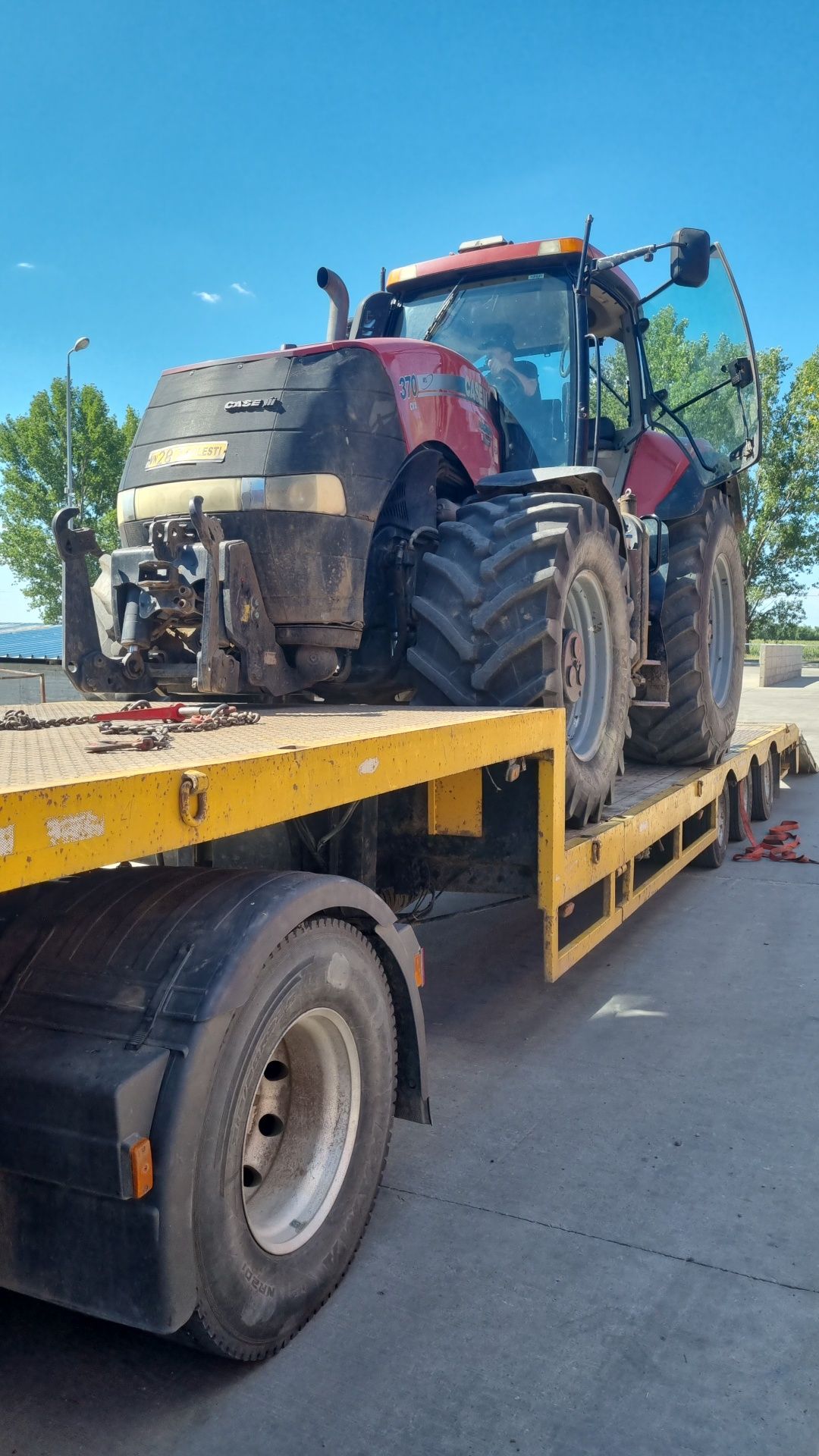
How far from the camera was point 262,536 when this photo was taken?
4184mm

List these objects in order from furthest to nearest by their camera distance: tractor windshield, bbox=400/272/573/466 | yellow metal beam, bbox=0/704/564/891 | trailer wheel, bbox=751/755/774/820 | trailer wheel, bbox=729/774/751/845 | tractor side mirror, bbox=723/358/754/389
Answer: trailer wheel, bbox=751/755/774/820 < trailer wheel, bbox=729/774/751/845 < tractor side mirror, bbox=723/358/754/389 < tractor windshield, bbox=400/272/573/466 < yellow metal beam, bbox=0/704/564/891

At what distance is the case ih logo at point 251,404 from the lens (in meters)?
4.30

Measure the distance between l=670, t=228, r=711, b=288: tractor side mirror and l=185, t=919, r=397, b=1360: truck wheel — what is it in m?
3.83

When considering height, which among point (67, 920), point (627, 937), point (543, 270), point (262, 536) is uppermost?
point (543, 270)

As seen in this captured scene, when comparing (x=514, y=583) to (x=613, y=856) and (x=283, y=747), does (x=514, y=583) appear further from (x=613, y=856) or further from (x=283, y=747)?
(x=283, y=747)

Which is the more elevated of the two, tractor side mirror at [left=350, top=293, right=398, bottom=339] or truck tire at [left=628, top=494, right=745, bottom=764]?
tractor side mirror at [left=350, top=293, right=398, bottom=339]

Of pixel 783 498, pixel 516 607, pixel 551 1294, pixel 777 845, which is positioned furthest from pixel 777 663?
pixel 551 1294

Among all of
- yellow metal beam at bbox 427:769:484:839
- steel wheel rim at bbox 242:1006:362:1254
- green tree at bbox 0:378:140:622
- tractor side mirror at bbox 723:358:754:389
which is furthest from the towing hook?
green tree at bbox 0:378:140:622

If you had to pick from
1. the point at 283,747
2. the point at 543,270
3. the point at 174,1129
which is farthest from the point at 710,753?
the point at 174,1129

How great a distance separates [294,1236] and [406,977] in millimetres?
717

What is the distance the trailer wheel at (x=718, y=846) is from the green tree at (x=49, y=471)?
113 feet

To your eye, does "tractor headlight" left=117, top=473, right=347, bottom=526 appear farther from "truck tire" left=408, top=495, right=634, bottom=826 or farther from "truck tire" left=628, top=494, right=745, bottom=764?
"truck tire" left=628, top=494, right=745, bottom=764

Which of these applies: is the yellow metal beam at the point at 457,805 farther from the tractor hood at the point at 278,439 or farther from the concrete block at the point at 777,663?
the concrete block at the point at 777,663

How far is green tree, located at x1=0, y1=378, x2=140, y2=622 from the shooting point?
38.9 meters
